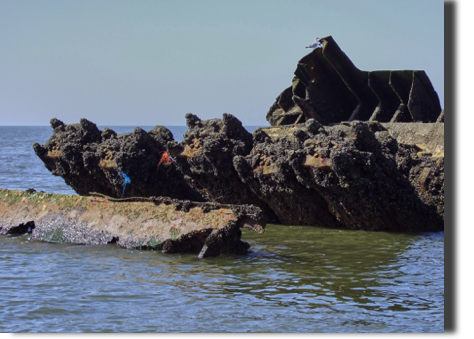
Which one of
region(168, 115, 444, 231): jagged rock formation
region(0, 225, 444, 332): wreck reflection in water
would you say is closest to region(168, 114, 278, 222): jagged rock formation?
region(168, 115, 444, 231): jagged rock formation

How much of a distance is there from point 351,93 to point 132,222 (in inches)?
320

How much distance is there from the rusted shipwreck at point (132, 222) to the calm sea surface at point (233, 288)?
21cm

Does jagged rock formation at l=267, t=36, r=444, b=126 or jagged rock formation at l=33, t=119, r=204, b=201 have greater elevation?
jagged rock formation at l=267, t=36, r=444, b=126

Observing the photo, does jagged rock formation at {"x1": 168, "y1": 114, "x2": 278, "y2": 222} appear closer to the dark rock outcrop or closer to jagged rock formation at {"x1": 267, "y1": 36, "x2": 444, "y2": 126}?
the dark rock outcrop

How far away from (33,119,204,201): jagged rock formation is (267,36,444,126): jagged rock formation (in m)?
3.84

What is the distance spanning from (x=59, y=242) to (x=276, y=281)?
3576 millimetres

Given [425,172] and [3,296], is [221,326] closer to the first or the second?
[3,296]

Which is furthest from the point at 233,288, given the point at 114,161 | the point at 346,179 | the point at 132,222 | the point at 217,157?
the point at 114,161

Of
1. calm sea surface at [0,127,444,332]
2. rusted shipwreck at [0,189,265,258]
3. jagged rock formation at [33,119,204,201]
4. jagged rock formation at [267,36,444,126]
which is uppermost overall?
jagged rock formation at [267,36,444,126]

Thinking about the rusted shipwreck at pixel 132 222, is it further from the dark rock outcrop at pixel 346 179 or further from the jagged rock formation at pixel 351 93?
the jagged rock formation at pixel 351 93

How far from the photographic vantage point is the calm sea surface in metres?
4.89

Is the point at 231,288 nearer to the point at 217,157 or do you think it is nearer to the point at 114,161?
the point at 217,157

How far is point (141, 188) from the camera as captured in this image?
11.1 metres

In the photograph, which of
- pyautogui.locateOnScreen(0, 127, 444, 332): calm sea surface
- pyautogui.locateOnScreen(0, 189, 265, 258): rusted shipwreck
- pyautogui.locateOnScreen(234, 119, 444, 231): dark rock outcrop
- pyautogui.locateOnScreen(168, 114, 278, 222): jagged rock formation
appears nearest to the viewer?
pyautogui.locateOnScreen(0, 127, 444, 332): calm sea surface
